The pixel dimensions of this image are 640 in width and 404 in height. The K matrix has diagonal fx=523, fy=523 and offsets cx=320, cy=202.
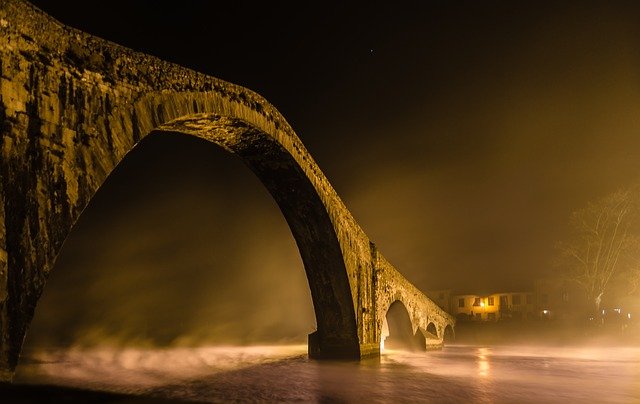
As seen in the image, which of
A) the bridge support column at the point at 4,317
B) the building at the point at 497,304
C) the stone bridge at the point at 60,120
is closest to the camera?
the bridge support column at the point at 4,317

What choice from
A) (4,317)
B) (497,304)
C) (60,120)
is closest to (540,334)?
(497,304)

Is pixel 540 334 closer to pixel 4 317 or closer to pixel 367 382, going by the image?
pixel 367 382

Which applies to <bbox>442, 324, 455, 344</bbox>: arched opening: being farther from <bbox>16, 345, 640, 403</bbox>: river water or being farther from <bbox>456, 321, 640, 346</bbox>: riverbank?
<bbox>16, 345, 640, 403</bbox>: river water

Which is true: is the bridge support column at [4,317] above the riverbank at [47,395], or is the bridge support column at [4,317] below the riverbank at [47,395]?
above

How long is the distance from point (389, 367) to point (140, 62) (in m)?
10.8

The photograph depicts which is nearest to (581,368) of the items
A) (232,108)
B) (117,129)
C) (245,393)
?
(245,393)

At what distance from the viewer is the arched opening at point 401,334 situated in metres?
25.6

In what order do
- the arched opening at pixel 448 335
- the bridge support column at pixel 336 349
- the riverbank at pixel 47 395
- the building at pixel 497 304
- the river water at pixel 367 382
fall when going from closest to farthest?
the riverbank at pixel 47 395, the river water at pixel 367 382, the bridge support column at pixel 336 349, the arched opening at pixel 448 335, the building at pixel 497 304

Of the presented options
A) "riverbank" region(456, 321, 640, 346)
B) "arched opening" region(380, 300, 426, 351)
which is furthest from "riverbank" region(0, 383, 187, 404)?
"riverbank" region(456, 321, 640, 346)

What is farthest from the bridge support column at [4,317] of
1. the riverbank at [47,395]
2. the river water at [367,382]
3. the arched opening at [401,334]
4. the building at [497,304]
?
the building at [497,304]

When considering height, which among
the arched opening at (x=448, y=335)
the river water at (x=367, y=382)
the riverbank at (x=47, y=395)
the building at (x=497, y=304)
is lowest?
the river water at (x=367, y=382)

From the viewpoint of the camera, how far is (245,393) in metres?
9.62

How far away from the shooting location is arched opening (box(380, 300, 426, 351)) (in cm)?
2562

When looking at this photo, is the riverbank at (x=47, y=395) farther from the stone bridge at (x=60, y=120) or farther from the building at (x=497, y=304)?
the building at (x=497, y=304)
